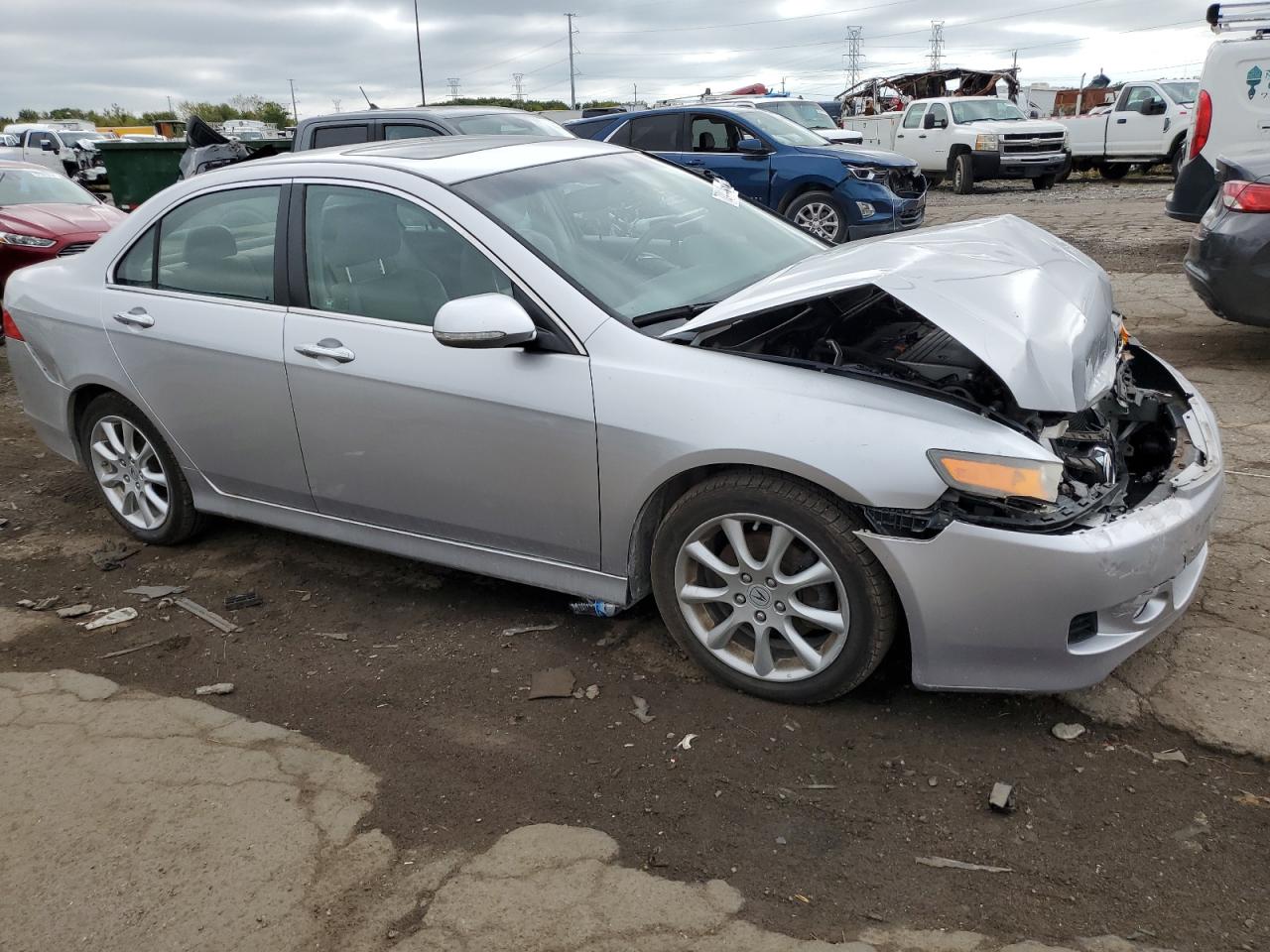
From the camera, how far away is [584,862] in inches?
101

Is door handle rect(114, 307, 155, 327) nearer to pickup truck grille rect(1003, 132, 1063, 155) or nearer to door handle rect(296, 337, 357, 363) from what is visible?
door handle rect(296, 337, 357, 363)

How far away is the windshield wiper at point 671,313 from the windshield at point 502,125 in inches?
238

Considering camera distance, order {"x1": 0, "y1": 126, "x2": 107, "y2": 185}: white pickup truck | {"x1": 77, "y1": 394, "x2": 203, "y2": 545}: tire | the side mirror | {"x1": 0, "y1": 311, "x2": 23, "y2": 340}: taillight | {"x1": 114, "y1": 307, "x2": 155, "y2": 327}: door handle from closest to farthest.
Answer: the side mirror, {"x1": 114, "y1": 307, "x2": 155, "y2": 327}: door handle, {"x1": 77, "y1": 394, "x2": 203, "y2": 545}: tire, {"x1": 0, "y1": 311, "x2": 23, "y2": 340}: taillight, {"x1": 0, "y1": 126, "x2": 107, "y2": 185}: white pickup truck

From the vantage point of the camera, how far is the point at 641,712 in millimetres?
3188

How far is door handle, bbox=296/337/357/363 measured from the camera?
358cm

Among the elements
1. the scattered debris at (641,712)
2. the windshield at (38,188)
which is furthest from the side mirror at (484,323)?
the windshield at (38,188)

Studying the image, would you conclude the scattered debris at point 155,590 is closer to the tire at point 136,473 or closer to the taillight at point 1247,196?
the tire at point 136,473

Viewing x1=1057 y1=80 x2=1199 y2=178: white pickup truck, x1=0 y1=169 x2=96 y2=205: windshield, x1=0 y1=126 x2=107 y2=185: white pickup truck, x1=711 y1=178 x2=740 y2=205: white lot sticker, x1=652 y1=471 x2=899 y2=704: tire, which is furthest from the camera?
x1=0 y1=126 x2=107 y2=185: white pickup truck

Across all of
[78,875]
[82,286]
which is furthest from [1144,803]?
[82,286]

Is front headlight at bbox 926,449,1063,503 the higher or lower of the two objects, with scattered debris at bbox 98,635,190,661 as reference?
higher

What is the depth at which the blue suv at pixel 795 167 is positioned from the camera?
1136cm

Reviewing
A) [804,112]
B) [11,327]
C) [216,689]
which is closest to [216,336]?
[216,689]

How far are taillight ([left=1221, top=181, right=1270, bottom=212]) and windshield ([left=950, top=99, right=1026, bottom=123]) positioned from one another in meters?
14.5

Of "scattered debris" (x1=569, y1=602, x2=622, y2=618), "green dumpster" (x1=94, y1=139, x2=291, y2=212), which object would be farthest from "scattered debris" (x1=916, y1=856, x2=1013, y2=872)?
"green dumpster" (x1=94, y1=139, x2=291, y2=212)
